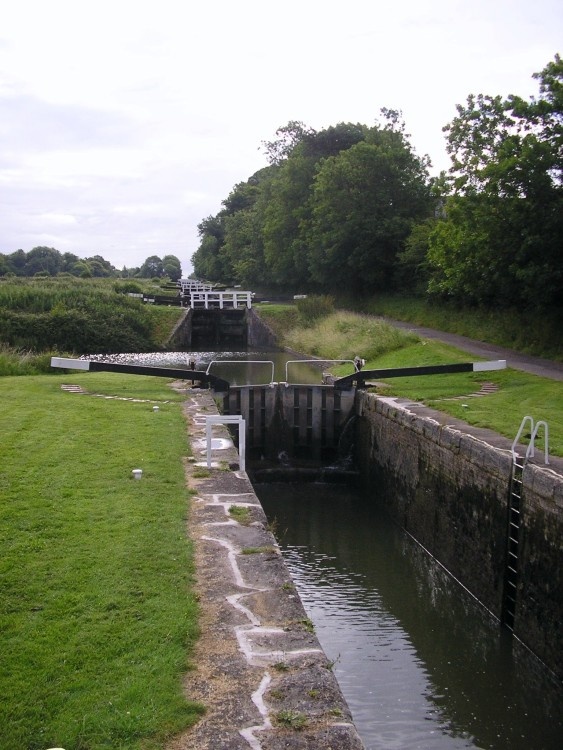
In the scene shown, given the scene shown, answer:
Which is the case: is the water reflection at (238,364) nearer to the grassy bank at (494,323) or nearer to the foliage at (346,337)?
the foliage at (346,337)

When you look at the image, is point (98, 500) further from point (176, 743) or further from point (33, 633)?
point (176, 743)

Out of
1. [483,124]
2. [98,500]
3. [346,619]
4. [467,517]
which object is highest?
[483,124]

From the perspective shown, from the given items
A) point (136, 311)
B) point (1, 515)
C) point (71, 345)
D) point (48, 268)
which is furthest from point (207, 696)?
point (48, 268)

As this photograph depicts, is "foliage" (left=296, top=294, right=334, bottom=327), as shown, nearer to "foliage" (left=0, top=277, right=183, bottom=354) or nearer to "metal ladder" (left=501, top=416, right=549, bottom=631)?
"foliage" (left=0, top=277, right=183, bottom=354)

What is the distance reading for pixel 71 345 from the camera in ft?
100.0

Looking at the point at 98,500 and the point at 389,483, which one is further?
the point at 389,483

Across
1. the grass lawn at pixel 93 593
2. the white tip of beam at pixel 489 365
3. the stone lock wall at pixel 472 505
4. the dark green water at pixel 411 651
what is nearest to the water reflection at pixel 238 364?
the white tip of beam at pixel 489 365

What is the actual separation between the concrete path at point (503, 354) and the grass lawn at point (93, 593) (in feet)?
30.0

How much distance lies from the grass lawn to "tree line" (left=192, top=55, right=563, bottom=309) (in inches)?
415

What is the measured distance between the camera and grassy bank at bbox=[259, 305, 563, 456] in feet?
36.9

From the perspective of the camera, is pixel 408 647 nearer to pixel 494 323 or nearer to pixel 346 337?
pixel 494 323

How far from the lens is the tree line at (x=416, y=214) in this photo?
16.9 m

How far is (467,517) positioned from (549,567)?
86.3 inches

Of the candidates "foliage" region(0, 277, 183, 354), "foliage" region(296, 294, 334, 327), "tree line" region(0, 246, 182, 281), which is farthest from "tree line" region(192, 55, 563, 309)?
"tree line" region(0, 246, 182, 281)
